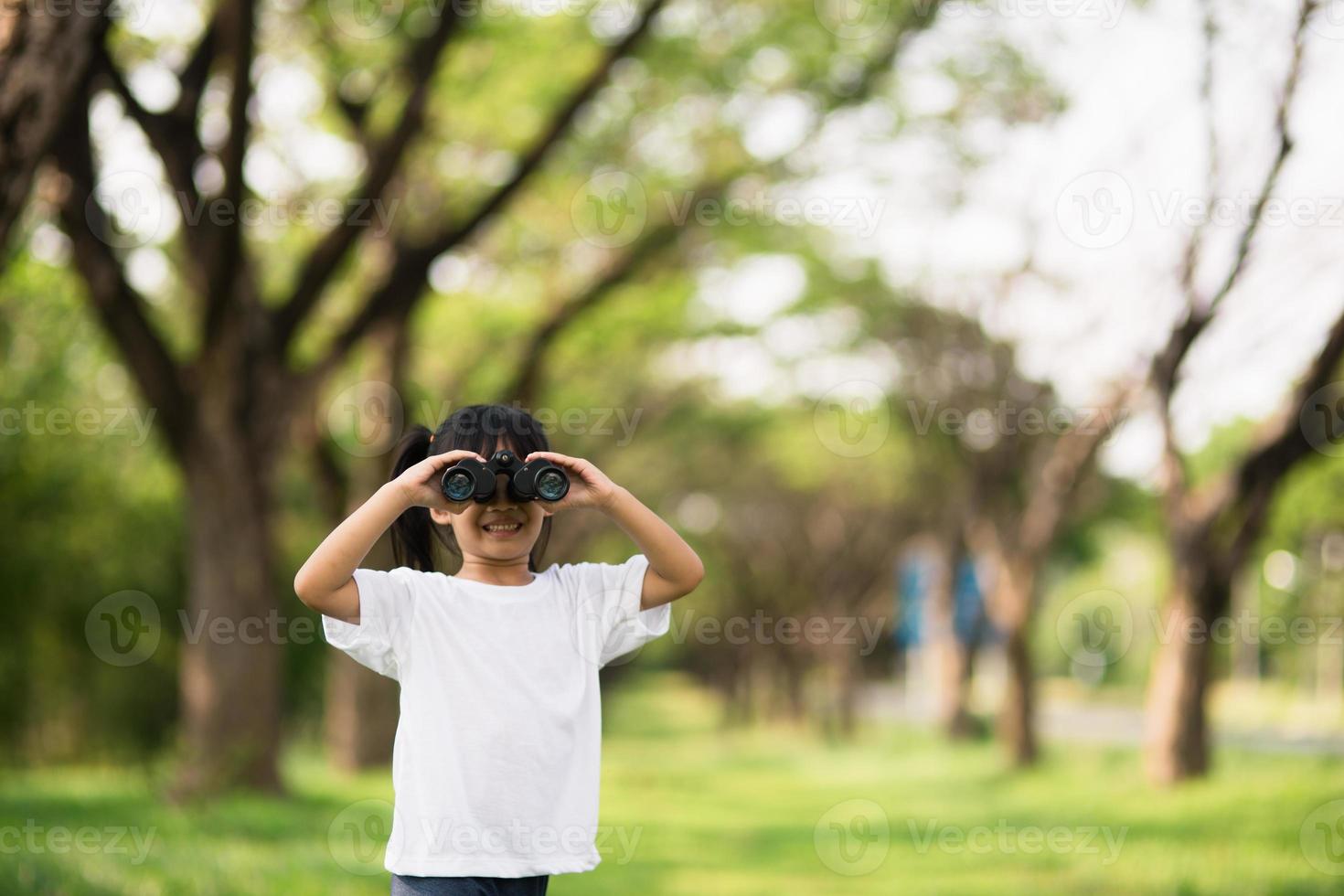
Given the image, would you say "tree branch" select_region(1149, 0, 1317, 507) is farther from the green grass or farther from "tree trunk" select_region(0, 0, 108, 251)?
"tree trunk" select_region(0, 0, 108, 251)

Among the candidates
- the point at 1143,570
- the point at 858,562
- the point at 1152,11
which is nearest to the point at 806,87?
the point at 1152,11

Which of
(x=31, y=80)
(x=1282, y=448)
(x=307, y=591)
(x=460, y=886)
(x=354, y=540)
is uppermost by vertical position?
(x=31, y=80)

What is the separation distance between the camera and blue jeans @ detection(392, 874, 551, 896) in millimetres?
3012

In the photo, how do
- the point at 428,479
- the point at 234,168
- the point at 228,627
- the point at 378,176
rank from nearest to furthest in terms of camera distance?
the point at 428,479 < the point at 234,168 < the point at 378,176 < the point at 228,627

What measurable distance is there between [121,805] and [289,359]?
321 cm

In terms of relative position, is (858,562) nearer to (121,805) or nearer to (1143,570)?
(121,805)

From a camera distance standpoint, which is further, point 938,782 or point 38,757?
point 938,782

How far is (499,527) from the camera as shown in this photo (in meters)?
3.25

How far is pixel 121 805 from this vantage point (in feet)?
31.6

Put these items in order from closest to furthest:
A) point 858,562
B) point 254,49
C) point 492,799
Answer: point 492,799
point 254,49
point 858,562

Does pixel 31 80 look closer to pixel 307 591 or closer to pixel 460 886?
pixel 307 591

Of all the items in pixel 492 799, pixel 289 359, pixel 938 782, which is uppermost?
pixel 289 359

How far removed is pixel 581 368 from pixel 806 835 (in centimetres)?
941

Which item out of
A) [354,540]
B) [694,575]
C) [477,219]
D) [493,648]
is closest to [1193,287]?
[477,219]
